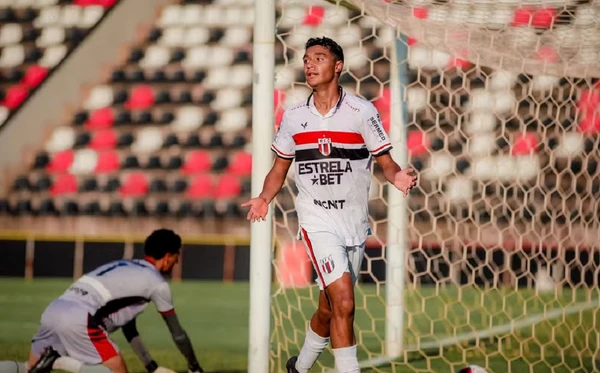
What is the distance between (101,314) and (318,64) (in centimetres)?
153

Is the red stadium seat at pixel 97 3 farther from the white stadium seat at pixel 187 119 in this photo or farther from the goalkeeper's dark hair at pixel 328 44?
the goalkeeper's dark hair at pixel 328 44

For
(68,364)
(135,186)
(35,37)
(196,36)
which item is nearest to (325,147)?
(68,364)

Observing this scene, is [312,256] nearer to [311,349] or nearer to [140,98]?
[311,349]

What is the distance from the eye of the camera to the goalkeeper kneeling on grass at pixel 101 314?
4934 millimetres

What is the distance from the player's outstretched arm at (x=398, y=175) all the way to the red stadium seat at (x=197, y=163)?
12.0 metres

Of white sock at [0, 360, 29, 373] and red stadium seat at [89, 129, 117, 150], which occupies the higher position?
red stadium seat at [89, 129, 117, 150]

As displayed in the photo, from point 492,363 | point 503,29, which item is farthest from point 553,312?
point 503,29

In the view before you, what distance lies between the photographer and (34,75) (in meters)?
18.7

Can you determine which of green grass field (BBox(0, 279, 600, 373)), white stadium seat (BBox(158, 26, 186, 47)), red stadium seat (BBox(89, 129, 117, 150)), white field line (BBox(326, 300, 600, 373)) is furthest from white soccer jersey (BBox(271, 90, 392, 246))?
white stadium seat (BBox(158, 26, 186, 47))

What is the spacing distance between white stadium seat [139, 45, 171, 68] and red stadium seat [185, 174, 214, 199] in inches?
111

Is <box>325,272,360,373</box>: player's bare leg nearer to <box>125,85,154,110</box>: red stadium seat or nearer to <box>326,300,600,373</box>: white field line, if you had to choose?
<box>326,300,600,373</box>: white field line

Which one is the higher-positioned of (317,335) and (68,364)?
(317,335)

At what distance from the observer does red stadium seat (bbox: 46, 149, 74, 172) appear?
17156mm

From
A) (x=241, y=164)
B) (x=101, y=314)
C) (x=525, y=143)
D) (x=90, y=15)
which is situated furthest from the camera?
(x=90, y=15)
